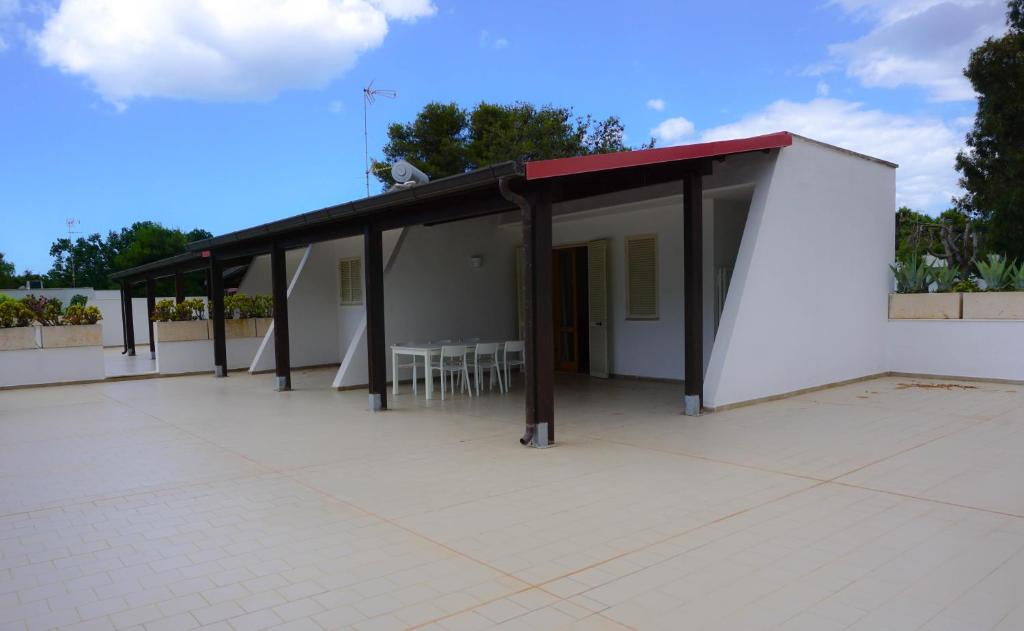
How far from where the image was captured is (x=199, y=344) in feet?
44.6

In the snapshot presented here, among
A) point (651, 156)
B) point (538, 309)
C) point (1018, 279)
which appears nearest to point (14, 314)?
point (538, 309)

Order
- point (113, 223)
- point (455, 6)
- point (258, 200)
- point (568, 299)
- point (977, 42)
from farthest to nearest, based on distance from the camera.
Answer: point (113, 223) < point (258, 200) < point (977, 42) < point (455, 6) < point (568, 299)

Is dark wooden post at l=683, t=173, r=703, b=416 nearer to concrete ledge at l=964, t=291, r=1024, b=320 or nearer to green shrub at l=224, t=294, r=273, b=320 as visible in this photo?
concrete ledge at l=964, t=291, r=1024, b=320

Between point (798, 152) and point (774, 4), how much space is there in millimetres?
5557

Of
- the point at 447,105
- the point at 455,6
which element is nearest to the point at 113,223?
the point at 447,105

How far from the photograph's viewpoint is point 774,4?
12.3 m

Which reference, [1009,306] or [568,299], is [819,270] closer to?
[1009,306]

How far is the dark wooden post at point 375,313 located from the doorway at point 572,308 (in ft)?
13.2

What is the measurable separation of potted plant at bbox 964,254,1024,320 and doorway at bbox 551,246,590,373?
5735 millimetres

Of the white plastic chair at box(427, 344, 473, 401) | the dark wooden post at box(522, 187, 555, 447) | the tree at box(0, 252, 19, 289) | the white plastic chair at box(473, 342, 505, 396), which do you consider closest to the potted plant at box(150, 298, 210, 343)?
the white plastic chair at box(427, 344, 473, 401)

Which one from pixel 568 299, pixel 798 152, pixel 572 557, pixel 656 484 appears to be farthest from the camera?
pixel 568 299

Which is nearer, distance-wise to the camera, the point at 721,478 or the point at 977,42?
the point at 721,478

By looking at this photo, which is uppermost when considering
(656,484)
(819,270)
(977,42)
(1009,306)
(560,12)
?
(560,12)

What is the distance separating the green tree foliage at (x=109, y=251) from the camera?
34594 mm
